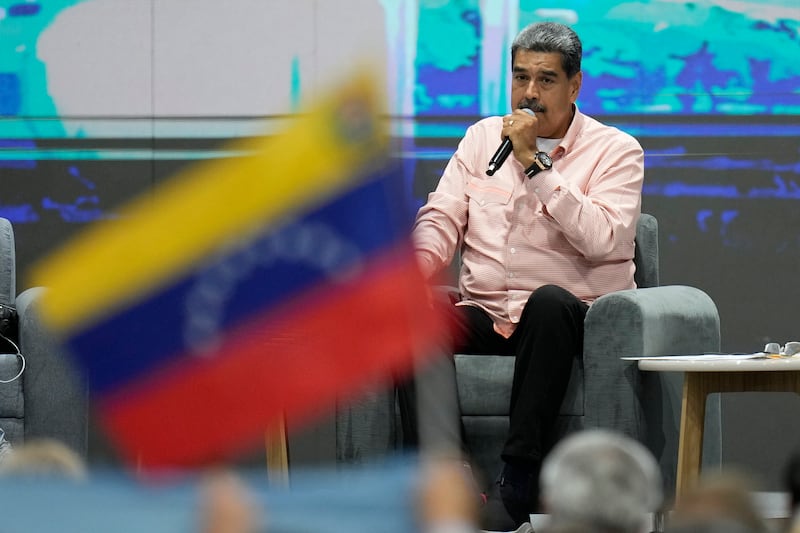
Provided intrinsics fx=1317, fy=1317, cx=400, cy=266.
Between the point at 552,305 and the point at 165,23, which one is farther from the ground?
the point at 165,23

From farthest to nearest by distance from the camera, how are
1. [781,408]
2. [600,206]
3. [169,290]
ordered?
[781,408] < [600,206] < [169,290]

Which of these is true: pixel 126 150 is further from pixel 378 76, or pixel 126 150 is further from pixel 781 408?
pixel 378 76

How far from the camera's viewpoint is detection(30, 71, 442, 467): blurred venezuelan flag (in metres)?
1.32

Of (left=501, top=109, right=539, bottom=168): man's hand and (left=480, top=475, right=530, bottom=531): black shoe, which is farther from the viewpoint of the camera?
(left=501, top=109, right=539, bottom=168): man's hand

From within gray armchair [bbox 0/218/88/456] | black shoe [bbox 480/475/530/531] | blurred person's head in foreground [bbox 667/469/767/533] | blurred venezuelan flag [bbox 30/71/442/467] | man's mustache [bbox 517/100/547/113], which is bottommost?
black shoe [bbox 480/475/530/531]

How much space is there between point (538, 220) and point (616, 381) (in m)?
0.53

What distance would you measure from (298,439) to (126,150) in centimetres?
116

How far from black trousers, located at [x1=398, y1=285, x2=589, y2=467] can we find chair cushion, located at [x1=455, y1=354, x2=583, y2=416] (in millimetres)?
40

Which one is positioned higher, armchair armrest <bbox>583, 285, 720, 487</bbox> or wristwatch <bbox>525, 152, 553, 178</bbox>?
wristwatch <bbox>525, 152, 553, 178</bbox>

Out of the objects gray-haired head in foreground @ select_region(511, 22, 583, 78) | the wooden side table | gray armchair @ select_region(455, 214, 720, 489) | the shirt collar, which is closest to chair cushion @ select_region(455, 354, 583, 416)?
gray armchair @ select_region(455, 214, 720, 489)

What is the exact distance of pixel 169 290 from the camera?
4.31 ft

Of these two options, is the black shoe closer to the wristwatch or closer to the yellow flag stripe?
the wristwatch

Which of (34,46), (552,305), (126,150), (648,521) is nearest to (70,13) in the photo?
(34,46)

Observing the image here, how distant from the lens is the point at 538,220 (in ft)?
11.4
